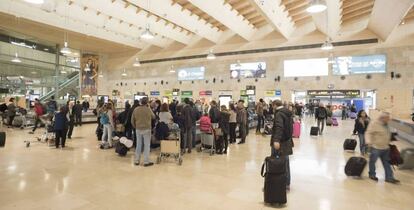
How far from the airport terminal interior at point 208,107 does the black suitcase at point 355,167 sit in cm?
2

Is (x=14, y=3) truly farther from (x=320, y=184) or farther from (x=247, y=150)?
(x=320, y=184)

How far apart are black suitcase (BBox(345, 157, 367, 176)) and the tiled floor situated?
0.16m

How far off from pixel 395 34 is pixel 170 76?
1541 centimetres

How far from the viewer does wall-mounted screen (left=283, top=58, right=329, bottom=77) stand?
51.3 feet

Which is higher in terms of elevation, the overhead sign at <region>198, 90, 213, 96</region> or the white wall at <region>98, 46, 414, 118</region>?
the white wall at <region>98, 46, 414, 118</region>

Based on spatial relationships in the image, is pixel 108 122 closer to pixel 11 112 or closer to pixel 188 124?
pixel 188 124

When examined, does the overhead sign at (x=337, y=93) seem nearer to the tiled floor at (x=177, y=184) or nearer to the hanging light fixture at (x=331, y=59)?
the hanging light fixture at (x=331, y=59)

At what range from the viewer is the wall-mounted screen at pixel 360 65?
14.2 meters

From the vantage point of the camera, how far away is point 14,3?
494 inches

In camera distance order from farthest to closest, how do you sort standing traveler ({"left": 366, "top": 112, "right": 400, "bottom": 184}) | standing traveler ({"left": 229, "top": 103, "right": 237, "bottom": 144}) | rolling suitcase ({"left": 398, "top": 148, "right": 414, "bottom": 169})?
standing traveler ({"left": 229, "top": 103, "right": 237, "bottom": 144})
rolling suitcase ({"left": 398, "top": 148, "right": 414, "bottom": 169})
standing traveler ({"left": 366, "top": 112, "right": 400, "bottom": 184})

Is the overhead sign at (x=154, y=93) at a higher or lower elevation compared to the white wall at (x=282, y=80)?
lower

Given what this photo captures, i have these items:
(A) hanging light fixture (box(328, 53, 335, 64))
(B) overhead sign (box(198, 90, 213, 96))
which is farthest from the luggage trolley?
(B) overhead sign (box(198, 90, 213, 96))

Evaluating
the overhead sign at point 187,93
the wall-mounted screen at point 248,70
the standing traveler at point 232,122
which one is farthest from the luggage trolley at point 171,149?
the overhead sign at point 187,93

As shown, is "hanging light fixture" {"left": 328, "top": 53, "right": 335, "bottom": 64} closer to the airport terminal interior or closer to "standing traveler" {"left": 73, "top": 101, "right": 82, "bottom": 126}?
the airport terminal interior
